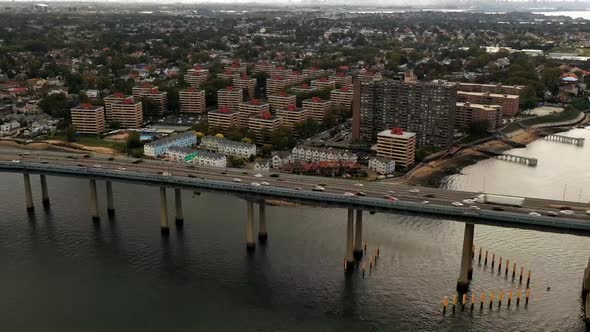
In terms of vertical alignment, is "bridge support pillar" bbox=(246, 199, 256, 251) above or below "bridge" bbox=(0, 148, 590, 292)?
below

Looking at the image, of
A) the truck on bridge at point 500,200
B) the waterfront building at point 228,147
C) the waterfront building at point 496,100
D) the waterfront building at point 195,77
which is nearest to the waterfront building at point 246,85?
the waterfront building at point 195,77

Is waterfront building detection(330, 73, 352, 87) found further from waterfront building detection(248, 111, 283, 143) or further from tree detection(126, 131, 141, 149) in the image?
tree detection(126, 131, 141, 149)

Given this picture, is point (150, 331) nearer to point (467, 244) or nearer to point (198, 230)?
point (198, 230)

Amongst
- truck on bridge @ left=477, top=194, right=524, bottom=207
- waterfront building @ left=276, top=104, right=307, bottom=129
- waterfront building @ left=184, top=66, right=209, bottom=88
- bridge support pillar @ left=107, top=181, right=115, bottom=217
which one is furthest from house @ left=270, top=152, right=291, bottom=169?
waterfront building @ left=184, top=66, right=209, bottom=88

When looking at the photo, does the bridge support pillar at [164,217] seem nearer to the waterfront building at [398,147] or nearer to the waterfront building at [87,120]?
the waterfront building at [398,147]

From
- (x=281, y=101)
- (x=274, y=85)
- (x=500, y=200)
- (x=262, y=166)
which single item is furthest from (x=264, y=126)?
(x=500, y=200)

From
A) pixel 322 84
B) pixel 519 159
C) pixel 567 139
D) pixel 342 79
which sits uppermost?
pixel 342 79

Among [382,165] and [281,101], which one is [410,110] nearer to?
[382,165]

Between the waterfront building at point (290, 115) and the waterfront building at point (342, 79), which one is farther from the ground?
the waterfront building at point (342, 79)
